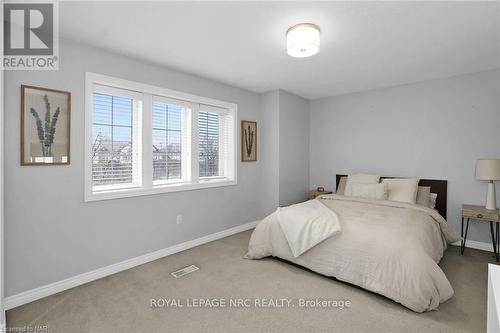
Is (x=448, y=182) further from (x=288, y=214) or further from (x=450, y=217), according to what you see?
(x=288, y=214)

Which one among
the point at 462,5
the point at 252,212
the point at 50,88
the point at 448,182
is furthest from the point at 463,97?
the point at 50,88

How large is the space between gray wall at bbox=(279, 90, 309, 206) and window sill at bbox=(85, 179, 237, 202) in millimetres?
980

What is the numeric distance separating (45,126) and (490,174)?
16.1ft

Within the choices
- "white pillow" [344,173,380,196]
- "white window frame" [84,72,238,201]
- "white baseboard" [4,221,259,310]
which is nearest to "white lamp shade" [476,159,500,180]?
"white pillow" [344,173,380,196]

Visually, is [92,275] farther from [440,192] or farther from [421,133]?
[421,133]

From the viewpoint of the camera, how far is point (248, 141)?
4395mm

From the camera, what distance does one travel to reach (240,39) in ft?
8.30

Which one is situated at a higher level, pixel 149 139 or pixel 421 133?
pixel 421 133

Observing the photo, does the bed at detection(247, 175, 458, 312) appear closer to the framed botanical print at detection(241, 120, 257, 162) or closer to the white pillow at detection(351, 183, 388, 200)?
the white pillow at detection(351, 183, 388, 200)

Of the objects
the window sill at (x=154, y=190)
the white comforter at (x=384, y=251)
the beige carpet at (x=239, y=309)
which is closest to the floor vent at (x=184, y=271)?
the beige carpet at (x=239, y=309)

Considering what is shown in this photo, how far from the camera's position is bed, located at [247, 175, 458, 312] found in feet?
6.77

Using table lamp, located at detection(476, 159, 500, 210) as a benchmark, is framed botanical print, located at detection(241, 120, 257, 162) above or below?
above

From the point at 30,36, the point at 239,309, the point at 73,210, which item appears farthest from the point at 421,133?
the point at 30,36

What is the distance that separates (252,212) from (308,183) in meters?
1.39
